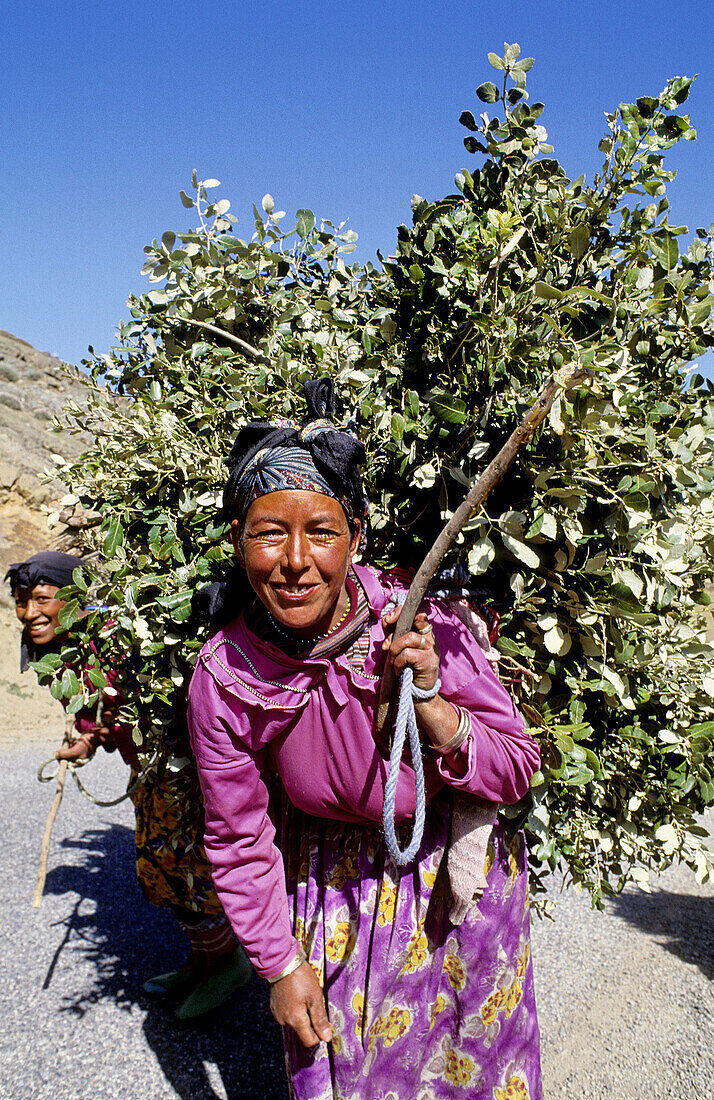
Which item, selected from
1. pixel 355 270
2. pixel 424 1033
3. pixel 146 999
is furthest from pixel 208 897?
pixel 355 270

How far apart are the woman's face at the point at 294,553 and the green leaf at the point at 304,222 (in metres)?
1.42

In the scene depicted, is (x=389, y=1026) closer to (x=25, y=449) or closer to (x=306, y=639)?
(x=306, y=639)

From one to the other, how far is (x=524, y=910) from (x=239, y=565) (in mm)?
1261

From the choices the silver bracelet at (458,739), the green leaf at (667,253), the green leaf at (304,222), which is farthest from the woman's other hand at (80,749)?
the green leaf at (667,253)

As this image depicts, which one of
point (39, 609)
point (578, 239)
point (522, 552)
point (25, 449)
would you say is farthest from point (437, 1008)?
point (25, 449)

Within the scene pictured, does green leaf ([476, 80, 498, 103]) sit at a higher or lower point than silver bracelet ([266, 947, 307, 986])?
higher

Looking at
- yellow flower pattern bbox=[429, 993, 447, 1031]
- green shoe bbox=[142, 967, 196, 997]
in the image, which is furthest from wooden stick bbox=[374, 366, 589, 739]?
green shoe bbox=[142, 967, 196, 997]

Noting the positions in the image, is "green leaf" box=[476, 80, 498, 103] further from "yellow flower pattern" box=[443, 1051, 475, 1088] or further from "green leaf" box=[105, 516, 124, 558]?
"yellow flower pattern" box=[443, 1051, 475, 1088]

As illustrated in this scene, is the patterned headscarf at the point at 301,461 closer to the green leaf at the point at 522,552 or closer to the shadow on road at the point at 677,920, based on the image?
the green leaf at the point at 522,552

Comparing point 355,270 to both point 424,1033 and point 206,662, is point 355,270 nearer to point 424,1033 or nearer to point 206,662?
point 206,662

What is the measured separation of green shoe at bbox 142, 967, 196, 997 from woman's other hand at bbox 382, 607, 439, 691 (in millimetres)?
2962

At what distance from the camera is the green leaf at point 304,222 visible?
2711 mm

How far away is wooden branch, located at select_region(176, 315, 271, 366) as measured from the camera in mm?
2512

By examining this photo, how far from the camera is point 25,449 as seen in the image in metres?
14.5
